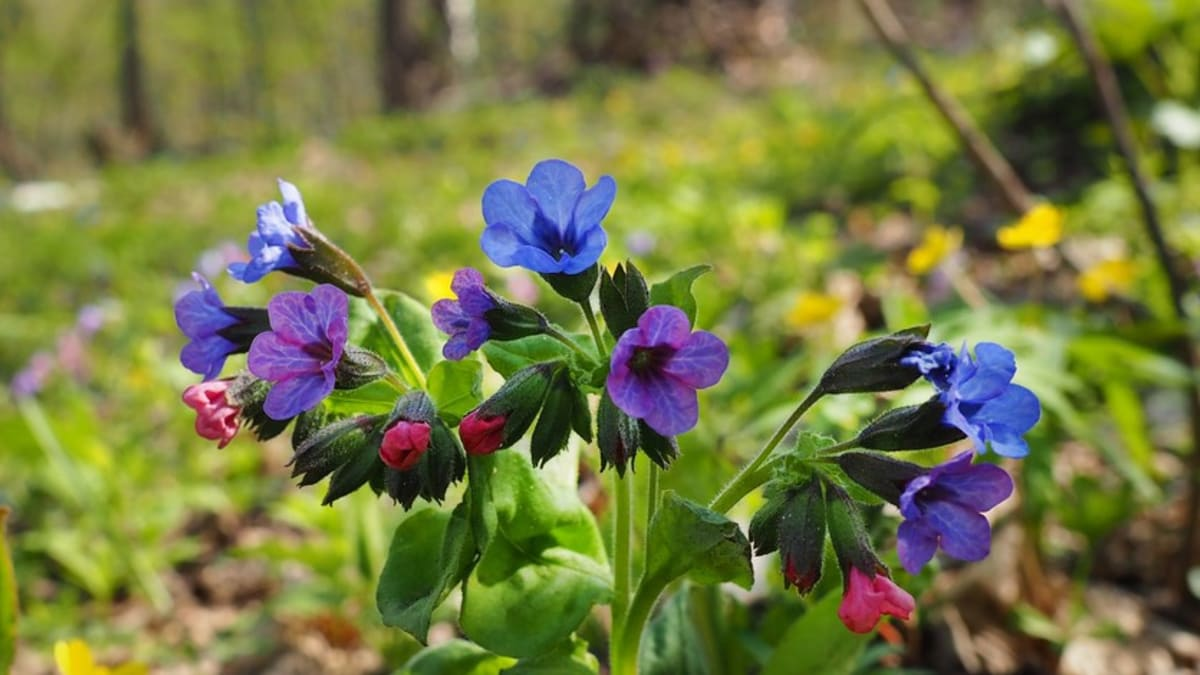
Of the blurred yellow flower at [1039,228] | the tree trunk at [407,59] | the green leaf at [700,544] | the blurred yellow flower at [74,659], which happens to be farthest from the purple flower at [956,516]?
the tree trunk at [407,59]

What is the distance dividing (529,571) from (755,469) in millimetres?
290

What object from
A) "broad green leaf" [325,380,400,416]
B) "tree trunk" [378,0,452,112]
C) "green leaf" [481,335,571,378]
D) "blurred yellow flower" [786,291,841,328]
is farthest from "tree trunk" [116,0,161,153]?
"green leaf" [481,335,571,378]

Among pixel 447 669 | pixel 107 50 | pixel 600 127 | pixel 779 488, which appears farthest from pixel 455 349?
pixel 107 50

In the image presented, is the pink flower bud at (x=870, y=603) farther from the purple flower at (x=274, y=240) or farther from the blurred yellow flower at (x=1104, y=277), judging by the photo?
the blurred yellow flower at (x=1104, y=277)

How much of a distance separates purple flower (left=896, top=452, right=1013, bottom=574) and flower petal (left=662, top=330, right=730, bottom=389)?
20 cm

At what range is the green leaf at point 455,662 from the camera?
47.5 inches

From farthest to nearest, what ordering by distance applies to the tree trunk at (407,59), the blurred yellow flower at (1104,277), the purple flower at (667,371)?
the tree trunk at (407,59) < the blurred yellow flower at (1104,277) < the purple flower at (667,371)

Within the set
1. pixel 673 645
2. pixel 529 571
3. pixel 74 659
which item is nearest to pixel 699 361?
pixel 529 571

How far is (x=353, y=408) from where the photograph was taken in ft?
3.76

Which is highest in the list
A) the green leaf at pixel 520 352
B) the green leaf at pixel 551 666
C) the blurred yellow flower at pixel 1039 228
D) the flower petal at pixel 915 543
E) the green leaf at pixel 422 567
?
the green leaf at pixel 520 352

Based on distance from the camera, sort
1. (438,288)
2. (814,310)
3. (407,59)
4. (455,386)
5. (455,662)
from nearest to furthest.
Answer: (455,386) < (455,662) < (438,288) < (814,310) < (407,59)

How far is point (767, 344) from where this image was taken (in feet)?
9.54

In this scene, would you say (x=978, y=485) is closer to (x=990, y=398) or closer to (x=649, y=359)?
(x=990, y=398)

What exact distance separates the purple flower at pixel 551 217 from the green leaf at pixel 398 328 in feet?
0.88
